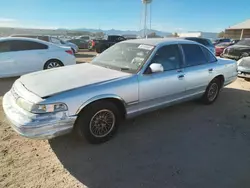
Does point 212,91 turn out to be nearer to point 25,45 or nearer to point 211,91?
point 211,91

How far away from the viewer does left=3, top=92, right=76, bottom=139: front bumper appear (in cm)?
265

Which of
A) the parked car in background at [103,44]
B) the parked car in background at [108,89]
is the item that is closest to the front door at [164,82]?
the parked car in background at [108,89]

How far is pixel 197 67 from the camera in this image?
450 cm

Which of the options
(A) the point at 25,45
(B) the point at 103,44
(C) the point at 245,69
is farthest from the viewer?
(B) the point at 103,44

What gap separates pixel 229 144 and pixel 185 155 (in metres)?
0.90

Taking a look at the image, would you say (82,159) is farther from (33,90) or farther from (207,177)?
(207,177)

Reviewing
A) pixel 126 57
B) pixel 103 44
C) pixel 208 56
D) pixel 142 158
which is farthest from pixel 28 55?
pixel 103 44

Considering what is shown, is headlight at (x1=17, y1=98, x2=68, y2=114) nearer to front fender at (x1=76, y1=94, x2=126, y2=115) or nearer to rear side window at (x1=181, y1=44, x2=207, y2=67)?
front fender at (x1=76, y1=94, x2=126, y2=115)

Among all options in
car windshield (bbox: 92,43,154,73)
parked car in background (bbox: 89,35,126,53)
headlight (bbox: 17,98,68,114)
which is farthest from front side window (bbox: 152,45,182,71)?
parked car in background (bbox: 89,35,126,53)

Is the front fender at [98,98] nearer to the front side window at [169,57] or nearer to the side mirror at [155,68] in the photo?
the side mirror at [155,68]

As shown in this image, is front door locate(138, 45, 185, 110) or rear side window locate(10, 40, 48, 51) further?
rear side window locate(10, 40, 48, 51)

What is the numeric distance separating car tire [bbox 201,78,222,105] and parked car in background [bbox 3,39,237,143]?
0.56 feet

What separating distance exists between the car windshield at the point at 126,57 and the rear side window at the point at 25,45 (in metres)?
3.92

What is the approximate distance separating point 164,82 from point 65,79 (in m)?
1.73
